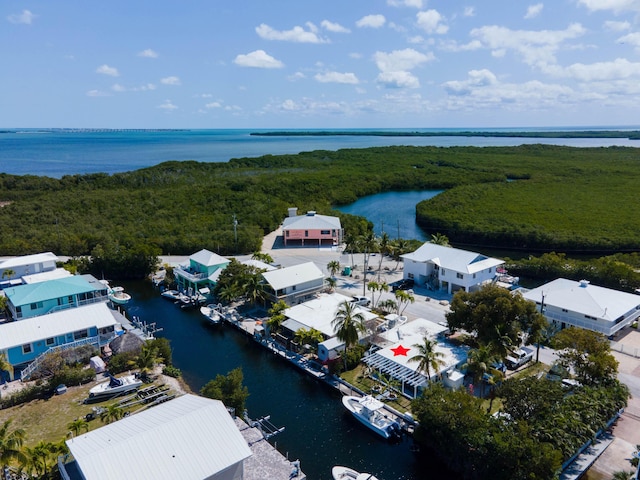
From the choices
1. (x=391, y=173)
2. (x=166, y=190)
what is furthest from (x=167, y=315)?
(x=391, y=173)

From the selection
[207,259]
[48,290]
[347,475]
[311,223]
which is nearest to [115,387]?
[48,290]

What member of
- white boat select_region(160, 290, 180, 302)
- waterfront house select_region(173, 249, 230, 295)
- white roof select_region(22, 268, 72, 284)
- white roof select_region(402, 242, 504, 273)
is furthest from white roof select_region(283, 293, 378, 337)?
white roof select_region(22, 268, 72, 284)

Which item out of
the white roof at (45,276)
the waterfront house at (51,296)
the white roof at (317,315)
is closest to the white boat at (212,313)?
the white roof at (317,315)

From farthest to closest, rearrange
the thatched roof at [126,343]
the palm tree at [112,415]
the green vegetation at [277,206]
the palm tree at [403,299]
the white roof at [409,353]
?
the green vegetation at [277,206] → the palm tree at [403,299] → the thatched roof at [126,343] → the white roof at [409,353] → the palm tree at [112,415]

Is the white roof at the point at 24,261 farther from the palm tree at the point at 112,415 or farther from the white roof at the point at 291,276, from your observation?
the palm tree at the point at 112,415

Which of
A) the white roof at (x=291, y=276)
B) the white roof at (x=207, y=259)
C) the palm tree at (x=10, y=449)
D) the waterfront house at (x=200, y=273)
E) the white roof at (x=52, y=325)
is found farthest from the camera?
the white roof at (x=207, y=259)

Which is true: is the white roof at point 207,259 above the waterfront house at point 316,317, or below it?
above

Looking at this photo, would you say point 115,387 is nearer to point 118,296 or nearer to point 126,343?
point 126,343

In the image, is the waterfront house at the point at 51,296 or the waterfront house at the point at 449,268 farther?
Answer: the waterfront house at the point at 449,268
